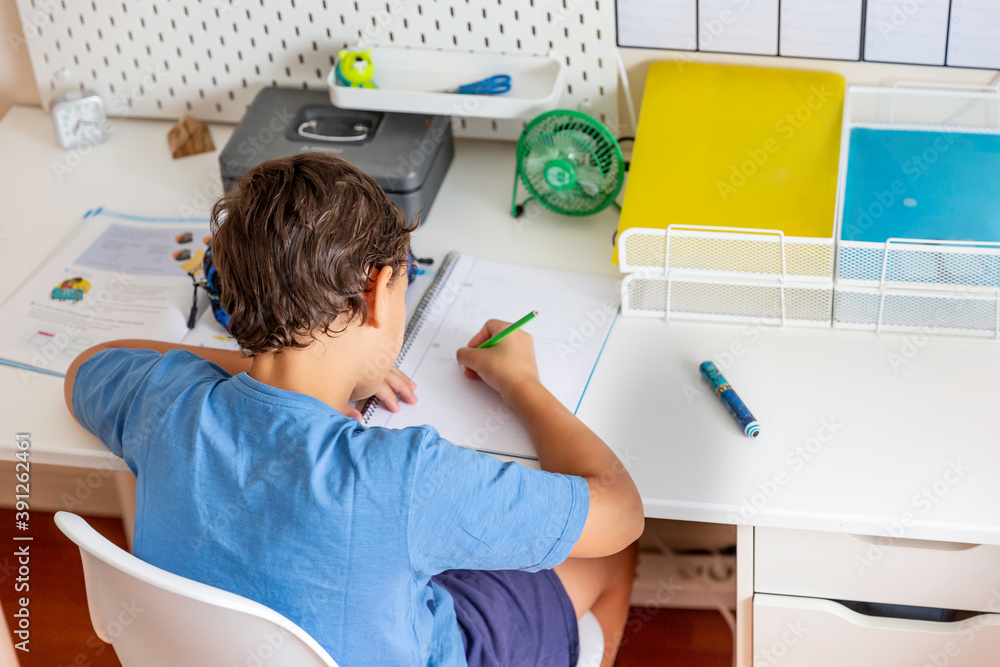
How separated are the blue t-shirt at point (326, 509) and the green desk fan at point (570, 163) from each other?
0.58 m

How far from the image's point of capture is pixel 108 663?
1.64 meters

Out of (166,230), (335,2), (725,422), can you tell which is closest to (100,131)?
(166,230)

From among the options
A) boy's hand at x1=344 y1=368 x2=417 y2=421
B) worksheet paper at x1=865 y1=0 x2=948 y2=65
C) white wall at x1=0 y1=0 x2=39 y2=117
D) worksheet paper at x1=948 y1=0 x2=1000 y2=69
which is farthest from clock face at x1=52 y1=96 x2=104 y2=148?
worksheet paper at x1=948 y1=0 x2=1000 y2=69

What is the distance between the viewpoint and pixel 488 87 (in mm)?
1406

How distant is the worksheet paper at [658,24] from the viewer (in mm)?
1349

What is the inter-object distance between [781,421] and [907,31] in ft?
2.11

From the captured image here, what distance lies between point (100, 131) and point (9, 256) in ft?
1.09

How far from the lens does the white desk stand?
949mm

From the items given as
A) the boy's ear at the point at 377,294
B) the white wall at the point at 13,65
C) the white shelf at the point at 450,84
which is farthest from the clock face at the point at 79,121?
the boy's ear at the point at 377,294

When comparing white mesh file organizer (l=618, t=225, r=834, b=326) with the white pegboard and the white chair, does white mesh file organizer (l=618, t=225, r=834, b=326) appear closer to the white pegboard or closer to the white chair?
the white pegboard

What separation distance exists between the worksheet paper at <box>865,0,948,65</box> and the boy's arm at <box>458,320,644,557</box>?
68 centimetres

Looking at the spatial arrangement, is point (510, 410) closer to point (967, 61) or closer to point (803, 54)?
point (803, 54)

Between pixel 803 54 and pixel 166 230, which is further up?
pixel 803 54

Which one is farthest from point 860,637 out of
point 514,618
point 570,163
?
point 570,163
